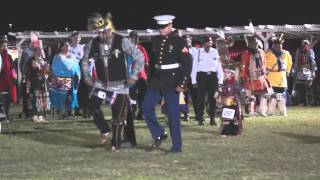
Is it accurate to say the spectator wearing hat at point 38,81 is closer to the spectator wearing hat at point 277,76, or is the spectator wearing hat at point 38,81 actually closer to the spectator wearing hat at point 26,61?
the spectator wearing hat at point 26,61

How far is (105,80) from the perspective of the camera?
10938mm

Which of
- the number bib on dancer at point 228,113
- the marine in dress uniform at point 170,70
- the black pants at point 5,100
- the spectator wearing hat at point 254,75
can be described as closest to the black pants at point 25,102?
the black pants at point 5,100

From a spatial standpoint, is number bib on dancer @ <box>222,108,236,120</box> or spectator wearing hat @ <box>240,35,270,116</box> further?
spectator wearing hat @ <box>240,35,270,116</box>

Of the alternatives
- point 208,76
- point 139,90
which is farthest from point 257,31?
point 139,90

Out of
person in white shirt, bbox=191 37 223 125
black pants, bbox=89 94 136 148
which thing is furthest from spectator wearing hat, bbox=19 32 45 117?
black pants, bbox=89 94 136 148

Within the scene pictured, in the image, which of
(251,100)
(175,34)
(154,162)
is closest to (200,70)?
(251,100)

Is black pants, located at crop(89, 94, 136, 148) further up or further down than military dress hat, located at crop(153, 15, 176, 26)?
further down

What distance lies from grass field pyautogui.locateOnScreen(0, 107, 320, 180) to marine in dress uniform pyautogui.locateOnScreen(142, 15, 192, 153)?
0.55 m

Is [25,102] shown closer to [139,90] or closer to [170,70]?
[139,90]

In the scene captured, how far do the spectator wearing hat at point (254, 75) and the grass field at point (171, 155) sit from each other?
297 cm

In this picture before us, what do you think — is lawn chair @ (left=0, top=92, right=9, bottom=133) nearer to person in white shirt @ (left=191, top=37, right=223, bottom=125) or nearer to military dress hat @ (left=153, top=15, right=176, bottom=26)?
person in white shirt @ (left=191, top=37, right=223, bottom=125)

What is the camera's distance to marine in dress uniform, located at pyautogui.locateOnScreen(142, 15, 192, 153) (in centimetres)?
1065

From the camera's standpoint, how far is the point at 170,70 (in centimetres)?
1077

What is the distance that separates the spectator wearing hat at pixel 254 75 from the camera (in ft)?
58.3
